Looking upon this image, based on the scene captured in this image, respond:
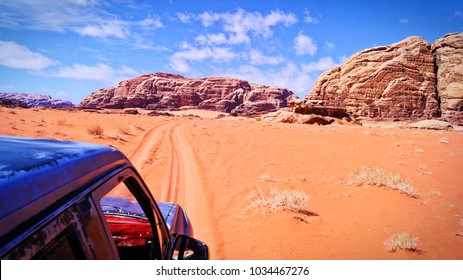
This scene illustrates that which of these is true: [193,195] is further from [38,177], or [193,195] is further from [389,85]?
[389,85]

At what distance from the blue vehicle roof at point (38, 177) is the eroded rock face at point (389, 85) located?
4409 centimetres

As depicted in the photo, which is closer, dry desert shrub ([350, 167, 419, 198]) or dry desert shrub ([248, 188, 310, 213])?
dry desert shrub ([248, 188, 310, 213])

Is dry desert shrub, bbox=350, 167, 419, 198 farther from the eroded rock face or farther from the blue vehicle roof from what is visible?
the eroded rock face

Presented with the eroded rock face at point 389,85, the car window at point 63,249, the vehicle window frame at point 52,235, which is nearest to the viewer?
the vehicle window frame at point 52,235

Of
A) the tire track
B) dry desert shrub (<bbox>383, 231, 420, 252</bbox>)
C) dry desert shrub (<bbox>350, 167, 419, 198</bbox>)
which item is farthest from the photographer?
dry desert shrub (<bbox>350, 167, 419, 198</bbox>)

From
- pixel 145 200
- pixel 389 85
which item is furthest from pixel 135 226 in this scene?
pixel 389 85

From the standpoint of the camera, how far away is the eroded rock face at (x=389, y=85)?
150 feet

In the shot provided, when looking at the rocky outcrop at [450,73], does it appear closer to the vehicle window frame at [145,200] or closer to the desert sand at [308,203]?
the desert sand at [308,203]

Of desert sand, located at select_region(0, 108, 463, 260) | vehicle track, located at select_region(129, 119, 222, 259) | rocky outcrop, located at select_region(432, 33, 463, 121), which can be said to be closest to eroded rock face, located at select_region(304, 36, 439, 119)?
rocky outcrop, located at select_region(432, 33, 463, 121)

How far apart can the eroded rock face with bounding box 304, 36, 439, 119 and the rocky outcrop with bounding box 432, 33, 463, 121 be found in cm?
106

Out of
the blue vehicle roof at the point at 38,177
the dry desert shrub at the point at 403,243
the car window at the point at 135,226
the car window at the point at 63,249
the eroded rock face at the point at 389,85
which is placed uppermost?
the eroded rock face at the point at 389,85

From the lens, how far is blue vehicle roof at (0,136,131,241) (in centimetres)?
74

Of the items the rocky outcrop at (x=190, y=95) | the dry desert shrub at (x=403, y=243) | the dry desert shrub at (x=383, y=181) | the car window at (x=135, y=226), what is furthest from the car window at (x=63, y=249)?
the rocky outcrop at (x=190, y=95)

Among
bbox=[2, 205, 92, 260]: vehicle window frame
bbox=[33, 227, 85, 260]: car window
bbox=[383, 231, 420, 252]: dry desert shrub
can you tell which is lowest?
bbox=[383, 231, 420, 252]: dry desert shrub
